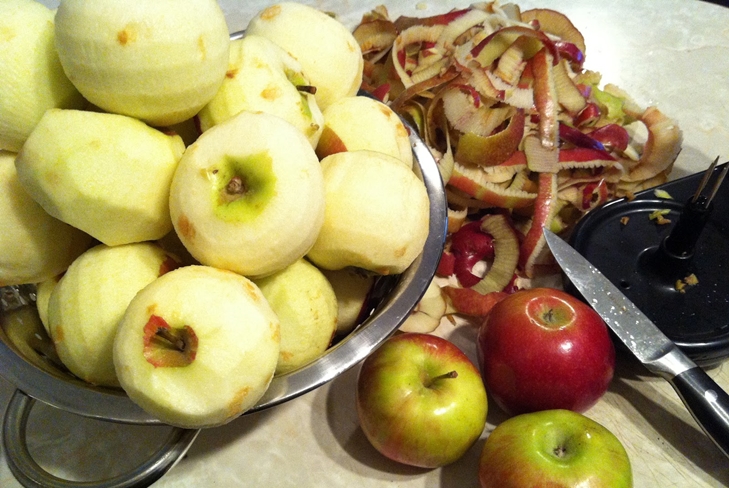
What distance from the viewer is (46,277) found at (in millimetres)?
627

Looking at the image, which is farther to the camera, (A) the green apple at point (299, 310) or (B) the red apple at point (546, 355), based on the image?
(B) the red apple at point (546, 355)

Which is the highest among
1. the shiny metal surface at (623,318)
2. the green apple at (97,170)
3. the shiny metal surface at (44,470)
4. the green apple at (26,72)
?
the green apple at (26,72)

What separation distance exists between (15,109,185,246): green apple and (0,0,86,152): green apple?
0.04 meters

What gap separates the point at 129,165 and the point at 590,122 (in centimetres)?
89

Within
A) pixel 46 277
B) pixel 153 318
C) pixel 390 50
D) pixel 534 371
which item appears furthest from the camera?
pixel 390 50

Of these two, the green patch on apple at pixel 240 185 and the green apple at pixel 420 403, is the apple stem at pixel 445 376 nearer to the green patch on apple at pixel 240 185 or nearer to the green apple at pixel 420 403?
the green apple at pixel 420 403

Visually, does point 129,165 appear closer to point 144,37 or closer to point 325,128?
point 144,37

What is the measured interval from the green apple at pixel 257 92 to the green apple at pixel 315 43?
2.9 inches

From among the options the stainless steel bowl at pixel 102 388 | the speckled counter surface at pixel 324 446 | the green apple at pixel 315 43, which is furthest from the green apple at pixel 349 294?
the green apple at pixel 315 43

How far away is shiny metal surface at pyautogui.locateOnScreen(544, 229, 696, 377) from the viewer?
737 millimetres

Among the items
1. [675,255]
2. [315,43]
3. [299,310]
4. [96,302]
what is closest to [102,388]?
[96,302]

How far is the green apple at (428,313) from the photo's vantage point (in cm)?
87

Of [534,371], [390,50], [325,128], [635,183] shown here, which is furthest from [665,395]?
[390,50]

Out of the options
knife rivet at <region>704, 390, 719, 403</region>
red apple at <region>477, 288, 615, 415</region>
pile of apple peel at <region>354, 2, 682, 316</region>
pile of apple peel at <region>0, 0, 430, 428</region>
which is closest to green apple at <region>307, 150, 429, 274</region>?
pile of apple peel at <region>0, 0, 430, 428</region>
